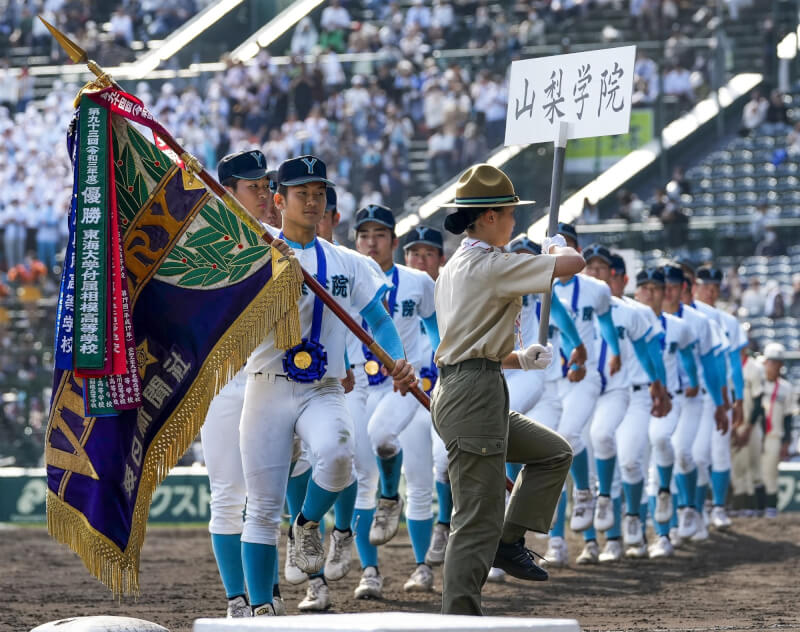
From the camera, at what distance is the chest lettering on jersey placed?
28.1ft

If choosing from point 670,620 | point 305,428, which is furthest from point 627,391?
point 305,428

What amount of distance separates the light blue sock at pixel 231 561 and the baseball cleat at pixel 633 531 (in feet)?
21.8

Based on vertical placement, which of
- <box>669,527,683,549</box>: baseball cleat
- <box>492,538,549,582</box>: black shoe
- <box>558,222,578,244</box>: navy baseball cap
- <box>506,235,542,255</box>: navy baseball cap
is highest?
<box>558,222,578,244</box>: navy baseball cap

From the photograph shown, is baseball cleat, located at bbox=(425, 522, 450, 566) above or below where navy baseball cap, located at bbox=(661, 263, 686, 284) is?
below

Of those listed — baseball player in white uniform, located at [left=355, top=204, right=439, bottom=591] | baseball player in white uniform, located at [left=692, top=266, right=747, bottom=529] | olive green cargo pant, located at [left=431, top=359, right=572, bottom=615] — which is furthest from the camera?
baseball player in white uniform, located at [left=692, top=266, right=747, bottom=529]

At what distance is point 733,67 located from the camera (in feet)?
91.9

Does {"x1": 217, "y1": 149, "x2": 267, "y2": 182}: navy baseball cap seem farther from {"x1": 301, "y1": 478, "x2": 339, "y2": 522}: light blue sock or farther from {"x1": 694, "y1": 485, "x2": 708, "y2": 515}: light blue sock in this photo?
{"x1": 694, "y1": 485, "x2": 708, "y2": 515}: light blue sock

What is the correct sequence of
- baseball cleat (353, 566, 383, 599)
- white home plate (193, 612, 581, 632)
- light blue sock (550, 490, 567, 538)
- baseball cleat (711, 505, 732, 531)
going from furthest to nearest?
baseball cleat (711, 505, 732, 531) → light blue sock (550, 490, 567, 538) → baseball cleat (353, 566, 383, 599) → white home plate (193, 612, 581, 632)

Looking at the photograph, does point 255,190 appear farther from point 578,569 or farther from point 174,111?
point 174,111

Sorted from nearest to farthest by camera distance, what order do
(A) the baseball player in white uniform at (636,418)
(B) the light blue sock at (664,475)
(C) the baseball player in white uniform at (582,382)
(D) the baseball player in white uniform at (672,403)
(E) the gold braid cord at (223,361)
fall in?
(E) the gold braid cord at (223,361)
(C) the baseball player in white uniform at (582,382)
(A) the baseball player in white uniform at (636,418)
(D) the baseball player in white uniform at (672,403)
(B) the light blue sock at (664,475)

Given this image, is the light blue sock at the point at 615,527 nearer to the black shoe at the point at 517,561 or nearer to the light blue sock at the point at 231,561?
the light blue sock at the point at 231,561

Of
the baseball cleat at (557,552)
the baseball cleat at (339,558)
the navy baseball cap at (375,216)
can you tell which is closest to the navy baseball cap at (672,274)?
the baseball cleat at (557,552)

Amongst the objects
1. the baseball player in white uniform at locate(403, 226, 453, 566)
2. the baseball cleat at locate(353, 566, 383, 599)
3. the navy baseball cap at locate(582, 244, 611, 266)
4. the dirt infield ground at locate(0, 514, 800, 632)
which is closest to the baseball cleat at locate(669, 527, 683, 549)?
the dirt infield ground at locate(0, 514, 800, 632)

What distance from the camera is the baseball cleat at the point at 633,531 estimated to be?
14.5 metres
